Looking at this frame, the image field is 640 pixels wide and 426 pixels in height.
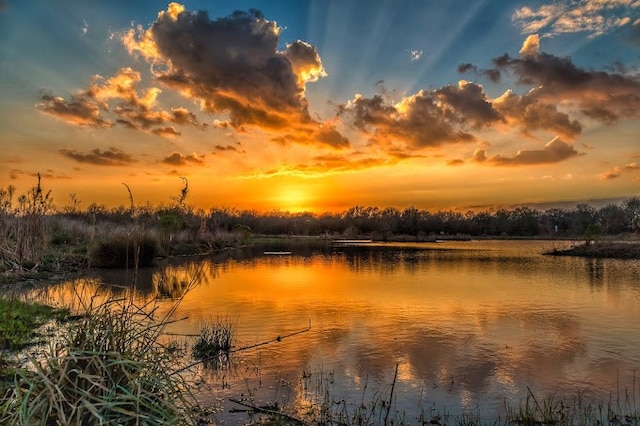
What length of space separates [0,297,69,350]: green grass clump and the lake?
3.08 meters

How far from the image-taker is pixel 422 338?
38.2 feet

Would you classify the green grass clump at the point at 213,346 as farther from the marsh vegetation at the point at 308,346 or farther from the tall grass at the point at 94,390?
the tall grass at the point at 94,390

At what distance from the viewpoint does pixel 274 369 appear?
885cm

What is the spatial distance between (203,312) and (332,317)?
4.01 meters

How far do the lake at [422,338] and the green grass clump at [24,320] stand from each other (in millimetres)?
3082

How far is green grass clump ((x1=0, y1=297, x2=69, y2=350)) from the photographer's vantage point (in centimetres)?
947

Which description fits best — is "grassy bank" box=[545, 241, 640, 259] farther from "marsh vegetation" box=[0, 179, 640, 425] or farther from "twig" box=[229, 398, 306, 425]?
"twig" box=[229, 398, 306, 425]

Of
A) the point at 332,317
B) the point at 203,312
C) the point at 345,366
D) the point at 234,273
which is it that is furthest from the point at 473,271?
the point at 345,366

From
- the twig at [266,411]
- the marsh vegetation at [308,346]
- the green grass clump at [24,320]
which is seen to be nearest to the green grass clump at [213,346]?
the marsh vegetation at [308,346]

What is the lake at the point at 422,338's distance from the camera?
25.8ft

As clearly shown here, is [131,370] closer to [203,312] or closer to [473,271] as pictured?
[203,312]

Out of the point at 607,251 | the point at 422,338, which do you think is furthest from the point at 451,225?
the point at 422,338

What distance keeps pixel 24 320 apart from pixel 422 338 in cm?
959

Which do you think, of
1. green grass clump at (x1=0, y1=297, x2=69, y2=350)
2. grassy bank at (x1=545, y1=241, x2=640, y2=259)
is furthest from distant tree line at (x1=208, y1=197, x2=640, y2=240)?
green grass clump at (x1=0, y1=297, x2=69, y2=350)
